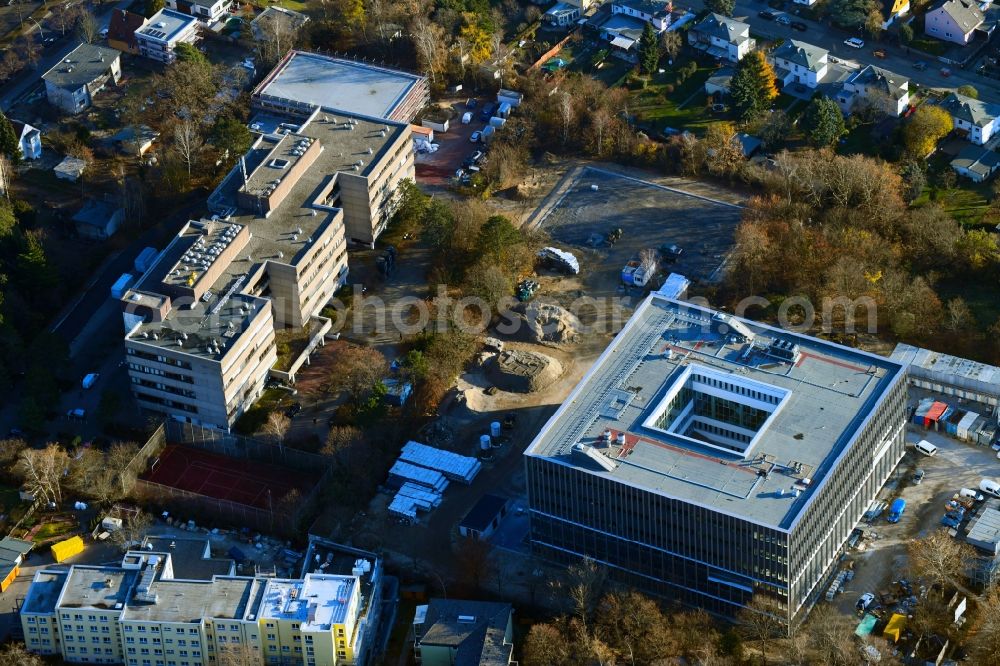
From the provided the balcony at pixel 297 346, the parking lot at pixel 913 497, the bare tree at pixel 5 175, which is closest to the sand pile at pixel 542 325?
the balcony at pixel 297 346

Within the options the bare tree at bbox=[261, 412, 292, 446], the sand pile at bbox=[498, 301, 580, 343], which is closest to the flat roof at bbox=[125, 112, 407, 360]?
the bare tree at bbox=[261, 412, 292, 446]

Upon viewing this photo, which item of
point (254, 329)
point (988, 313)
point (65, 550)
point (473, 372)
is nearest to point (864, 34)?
point (988, 313)

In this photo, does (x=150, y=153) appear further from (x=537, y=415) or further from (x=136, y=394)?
(x=537, y=415)

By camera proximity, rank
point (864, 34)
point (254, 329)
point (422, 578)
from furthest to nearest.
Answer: point (864, 34) < point (254, 329) < point (422, 578)

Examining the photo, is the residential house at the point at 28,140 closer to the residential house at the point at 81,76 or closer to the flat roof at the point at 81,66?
the residential house at the point at 81,76

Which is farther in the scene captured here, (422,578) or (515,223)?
(515,223)

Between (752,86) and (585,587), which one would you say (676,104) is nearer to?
(752,86)
